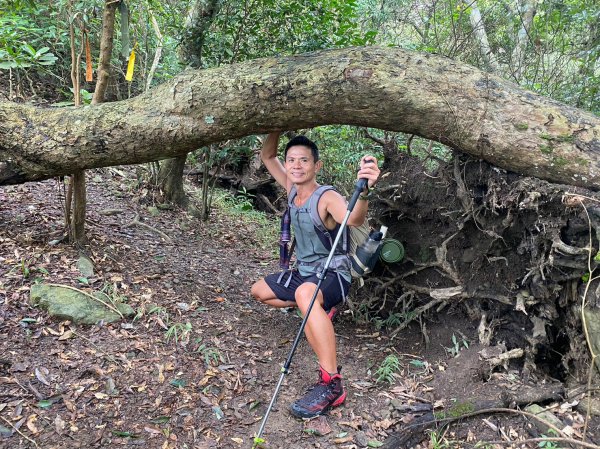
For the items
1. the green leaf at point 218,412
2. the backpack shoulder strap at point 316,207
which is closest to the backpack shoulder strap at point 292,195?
the backpack shoulder strap at point 316,207

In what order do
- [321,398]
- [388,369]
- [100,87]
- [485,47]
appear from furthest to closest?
[485,47] → [100,87] → [388,369] → [321,398]

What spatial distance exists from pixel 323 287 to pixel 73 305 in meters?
2.01

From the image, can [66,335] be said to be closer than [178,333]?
Yes

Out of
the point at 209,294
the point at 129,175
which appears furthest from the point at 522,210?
the point at 129,175

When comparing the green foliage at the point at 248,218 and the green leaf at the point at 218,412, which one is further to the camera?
the green foliage at the point at 248,218

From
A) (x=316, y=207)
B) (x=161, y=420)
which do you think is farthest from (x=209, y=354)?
(x=316, y=207)

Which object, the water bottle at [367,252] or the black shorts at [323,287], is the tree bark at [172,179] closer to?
the black shorts at [323,287]

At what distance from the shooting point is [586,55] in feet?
22.9

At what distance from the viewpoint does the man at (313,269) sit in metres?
3.42

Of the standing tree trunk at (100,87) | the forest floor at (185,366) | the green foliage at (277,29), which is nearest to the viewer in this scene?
the forest floor at (185,366)

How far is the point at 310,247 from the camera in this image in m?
3.91

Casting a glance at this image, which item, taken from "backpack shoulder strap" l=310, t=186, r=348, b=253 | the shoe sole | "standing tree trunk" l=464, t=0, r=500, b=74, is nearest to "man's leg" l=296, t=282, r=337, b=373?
the shoe sole

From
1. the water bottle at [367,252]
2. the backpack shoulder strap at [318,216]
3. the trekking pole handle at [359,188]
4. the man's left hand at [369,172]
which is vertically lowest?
the water bottle at [367,252]

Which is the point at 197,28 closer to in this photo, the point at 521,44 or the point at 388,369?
the point at 388,369
